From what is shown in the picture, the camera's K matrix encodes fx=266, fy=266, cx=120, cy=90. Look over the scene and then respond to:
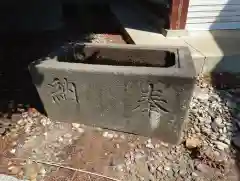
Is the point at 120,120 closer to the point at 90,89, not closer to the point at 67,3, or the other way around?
the point at 90,89

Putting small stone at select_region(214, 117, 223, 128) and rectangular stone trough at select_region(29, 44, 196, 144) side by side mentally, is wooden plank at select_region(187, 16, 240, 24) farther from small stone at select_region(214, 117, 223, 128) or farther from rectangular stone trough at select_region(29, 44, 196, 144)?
small stone at select_region(214, 117, 223, 128)

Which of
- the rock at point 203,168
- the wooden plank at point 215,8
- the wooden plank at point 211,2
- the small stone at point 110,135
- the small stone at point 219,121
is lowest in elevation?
the rock at point 203,168

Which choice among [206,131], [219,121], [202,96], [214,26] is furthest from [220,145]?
[214,26]

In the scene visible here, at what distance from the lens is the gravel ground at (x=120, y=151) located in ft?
8.19

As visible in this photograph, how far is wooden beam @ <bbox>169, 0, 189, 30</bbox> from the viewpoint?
14.5 ft

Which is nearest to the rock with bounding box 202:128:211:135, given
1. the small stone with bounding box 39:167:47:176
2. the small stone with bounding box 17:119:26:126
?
the small stone with bounding box 39:167:47:176

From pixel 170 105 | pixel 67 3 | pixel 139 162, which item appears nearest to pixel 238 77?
pixel 170 105

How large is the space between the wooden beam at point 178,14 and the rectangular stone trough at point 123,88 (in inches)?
66.6

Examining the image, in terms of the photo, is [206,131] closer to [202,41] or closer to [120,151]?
[120,151]

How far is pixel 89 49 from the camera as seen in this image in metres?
3.14

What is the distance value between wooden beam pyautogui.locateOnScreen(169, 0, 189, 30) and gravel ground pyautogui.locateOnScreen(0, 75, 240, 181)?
6.27ft

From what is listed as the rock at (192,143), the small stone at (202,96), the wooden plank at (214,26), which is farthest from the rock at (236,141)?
the wooden plank at (214,26)

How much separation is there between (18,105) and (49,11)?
3326mm

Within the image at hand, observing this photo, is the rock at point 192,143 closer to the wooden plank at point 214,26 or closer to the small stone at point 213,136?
the small stone at point 213,136
